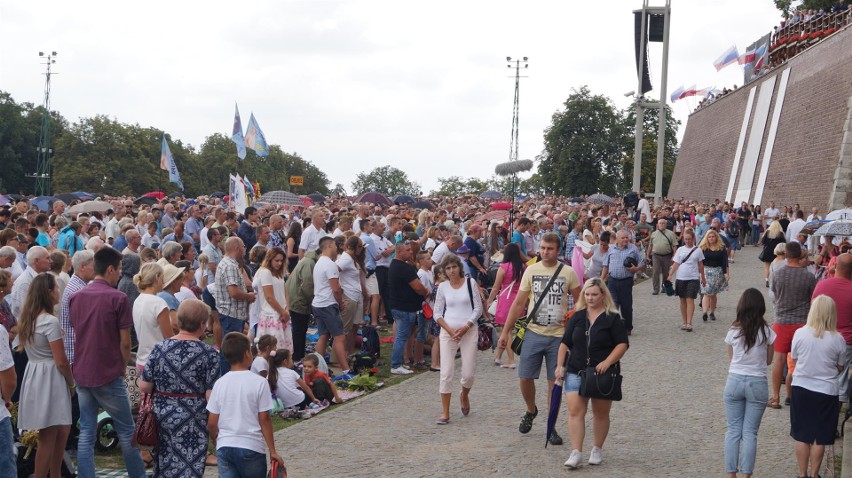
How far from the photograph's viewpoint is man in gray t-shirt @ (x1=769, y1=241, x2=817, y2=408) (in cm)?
981

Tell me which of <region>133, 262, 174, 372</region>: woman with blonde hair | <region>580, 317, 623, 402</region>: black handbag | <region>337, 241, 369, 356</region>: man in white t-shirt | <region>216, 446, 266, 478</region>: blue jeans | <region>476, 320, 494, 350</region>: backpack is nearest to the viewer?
<region>216, 446, 266, 478</region>: blue jeans

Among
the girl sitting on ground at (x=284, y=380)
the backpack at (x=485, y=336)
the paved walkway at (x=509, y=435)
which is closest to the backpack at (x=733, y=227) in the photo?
the paved walkway at (x=509, y=435)

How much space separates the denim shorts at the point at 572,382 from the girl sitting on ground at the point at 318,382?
3.37 metres

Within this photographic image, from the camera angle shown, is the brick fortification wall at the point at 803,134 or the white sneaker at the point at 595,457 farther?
the brick fortification wall at the point at 803,134

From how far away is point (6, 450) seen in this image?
620 cm

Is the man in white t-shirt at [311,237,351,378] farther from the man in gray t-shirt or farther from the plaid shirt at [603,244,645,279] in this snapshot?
the plaid shirt at [603,244,645,279]

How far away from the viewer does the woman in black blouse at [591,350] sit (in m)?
7.80

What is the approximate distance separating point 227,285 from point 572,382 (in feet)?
13.9

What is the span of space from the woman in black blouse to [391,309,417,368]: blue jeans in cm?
415

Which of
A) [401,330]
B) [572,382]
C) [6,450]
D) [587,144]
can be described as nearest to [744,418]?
[572,382]

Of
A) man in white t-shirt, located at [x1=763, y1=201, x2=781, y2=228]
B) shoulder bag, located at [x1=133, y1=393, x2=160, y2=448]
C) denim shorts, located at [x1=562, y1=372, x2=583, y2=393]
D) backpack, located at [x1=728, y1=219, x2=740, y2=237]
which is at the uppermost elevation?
man in white t-shirt, located at [x1=763, y1=201, x2=781, y2=228]

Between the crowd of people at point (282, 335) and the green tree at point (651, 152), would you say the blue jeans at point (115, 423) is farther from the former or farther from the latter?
the green tree at point (651, 152)

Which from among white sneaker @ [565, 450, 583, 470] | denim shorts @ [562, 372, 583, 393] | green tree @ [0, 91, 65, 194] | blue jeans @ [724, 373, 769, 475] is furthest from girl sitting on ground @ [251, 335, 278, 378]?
green tree @ [0, 91, 65, 194]

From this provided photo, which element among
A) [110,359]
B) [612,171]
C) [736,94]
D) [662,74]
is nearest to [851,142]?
[662,74]
